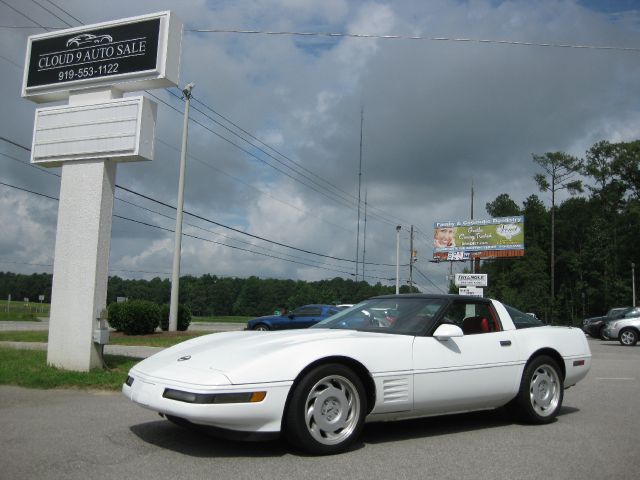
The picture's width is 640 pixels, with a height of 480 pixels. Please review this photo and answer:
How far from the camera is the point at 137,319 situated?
22.7 metres

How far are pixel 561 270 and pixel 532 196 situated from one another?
37.6 ft

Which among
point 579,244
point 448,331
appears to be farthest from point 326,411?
point 579,244

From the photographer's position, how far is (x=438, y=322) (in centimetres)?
577

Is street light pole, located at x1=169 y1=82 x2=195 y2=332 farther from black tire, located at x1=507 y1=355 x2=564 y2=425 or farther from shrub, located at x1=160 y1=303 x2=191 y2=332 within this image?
black tire, located at x1=507 y1=355 x2=564 y2=425

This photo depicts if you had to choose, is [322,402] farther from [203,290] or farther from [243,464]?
[203,290]

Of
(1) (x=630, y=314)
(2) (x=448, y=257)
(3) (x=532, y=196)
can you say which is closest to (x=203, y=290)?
(3) (x=532, y=196)

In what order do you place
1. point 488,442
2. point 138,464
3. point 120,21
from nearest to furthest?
point 138,464
point 488,442
point 120,21

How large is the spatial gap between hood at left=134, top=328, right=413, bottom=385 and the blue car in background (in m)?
15.9

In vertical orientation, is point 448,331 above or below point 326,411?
above

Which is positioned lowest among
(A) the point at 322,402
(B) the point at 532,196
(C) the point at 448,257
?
(A) the point at 322,402

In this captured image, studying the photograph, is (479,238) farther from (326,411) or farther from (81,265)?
(326,411)

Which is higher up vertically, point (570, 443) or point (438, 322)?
point (438, 322)

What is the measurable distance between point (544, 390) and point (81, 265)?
23.3 ft

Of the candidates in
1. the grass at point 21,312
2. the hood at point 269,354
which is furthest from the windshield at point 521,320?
the grass at point 21,312
